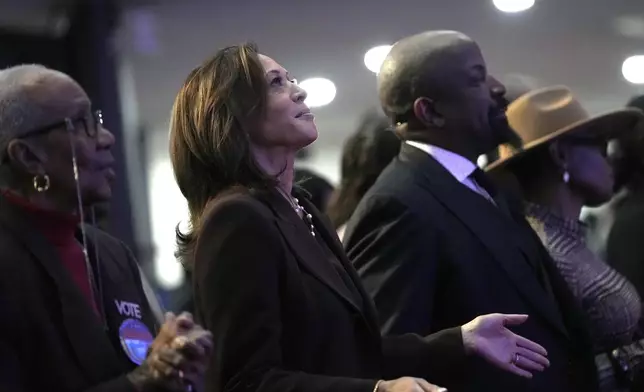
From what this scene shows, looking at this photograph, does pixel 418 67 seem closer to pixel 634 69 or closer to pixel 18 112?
pixel 18 112

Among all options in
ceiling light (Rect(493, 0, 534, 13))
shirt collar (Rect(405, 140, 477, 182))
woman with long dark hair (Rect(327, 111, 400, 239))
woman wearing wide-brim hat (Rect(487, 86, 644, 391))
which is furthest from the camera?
ceiling light (Rect(493, 0, 534, 13))

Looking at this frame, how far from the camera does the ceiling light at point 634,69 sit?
4.63m

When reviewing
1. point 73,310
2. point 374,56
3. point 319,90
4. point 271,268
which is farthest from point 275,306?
point 319,90

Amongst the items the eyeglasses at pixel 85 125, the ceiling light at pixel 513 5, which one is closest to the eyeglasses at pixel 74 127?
the eyeglasses at pixel 85 125

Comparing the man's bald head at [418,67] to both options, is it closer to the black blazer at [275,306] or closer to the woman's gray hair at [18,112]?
the black blazer at [275,306]

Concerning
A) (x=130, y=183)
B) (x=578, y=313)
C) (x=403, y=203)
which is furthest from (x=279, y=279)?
(x=130, y=183)

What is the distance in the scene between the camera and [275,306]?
1308 millimetres

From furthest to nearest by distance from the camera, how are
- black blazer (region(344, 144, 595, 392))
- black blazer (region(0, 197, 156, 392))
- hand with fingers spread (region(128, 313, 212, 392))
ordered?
black blazer (region(344, 144, 595, 392)) → black blazer (region(0, 197, 156, 392)) → hand with fingers spread (region(128, 313, 212, 392))

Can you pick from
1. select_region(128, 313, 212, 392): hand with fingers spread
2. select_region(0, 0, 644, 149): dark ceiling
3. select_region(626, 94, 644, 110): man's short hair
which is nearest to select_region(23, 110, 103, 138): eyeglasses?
select_region(128, 313, 212, 392): hand with fingers spread

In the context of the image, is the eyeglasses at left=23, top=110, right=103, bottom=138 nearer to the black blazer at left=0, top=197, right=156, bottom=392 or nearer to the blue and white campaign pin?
the black blazer at left=0, top=197, right=156, bottom=392

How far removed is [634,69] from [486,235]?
10.2ft

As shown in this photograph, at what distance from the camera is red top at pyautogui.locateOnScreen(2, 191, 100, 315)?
1.53m

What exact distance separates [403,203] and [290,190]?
0.41m

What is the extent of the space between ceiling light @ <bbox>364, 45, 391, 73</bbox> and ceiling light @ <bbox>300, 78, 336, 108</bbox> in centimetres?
29
